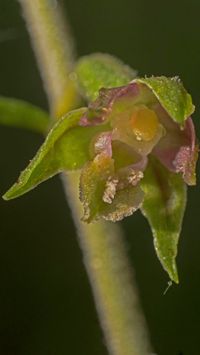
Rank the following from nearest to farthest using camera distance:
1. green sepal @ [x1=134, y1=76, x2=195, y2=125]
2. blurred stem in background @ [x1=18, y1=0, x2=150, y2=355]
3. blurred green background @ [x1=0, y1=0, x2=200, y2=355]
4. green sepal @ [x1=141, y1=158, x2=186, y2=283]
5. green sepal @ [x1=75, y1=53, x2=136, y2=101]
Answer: green sepal @ [x1=134, y1=76, x2=195, y2=125]
green sepal @ [x1=141, y1=158, x2=186, y2=283]
green sepal @ [x1=75, y1=53, x2=136, y2=101]
blurred stem in background @ [x1=18, y1=0, x2=150, y2=355]
blurred green background @ [x1=0, y1=0, x2=200, y2=355]

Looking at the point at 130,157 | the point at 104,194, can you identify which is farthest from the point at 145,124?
the point at 104,194

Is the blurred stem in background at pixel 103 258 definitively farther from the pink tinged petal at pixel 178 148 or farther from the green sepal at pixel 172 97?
the green sepal at pixel 172 97

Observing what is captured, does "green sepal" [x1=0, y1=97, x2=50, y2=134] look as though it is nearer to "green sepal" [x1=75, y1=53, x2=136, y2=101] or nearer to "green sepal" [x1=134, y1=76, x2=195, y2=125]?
"green sepal" [x1=75, y1=53, x2=136, y2=101]

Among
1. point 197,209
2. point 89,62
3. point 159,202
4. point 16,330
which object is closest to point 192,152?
point 159,202

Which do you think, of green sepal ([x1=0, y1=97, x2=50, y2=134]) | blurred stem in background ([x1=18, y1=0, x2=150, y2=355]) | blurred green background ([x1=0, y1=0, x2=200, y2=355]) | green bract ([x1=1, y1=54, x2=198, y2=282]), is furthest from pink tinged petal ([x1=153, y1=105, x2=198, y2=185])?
blurred green background ([x1=0, y1=0, x2=200, y2=355])

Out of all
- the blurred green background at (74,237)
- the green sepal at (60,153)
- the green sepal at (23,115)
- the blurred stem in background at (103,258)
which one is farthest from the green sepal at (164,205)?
the blurred green background at (74,237)

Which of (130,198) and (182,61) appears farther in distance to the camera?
(182,61)

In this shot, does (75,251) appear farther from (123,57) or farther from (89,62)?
(89,62)
